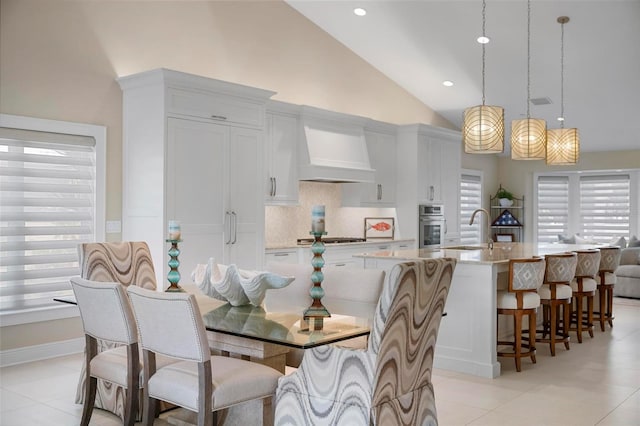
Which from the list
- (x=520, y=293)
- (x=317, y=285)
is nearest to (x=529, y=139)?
(x=520, y=293)

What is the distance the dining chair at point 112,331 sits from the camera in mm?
2902

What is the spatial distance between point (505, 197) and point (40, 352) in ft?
27.6

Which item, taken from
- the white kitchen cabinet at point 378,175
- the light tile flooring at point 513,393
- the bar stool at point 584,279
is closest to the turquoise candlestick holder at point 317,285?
the light tile flooring at point 513,393

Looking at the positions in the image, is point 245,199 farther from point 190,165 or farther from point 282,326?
point 282,326

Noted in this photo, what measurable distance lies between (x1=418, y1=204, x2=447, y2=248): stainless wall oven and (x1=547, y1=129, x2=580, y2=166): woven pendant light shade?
231cm

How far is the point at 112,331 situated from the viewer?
2979 millimetres

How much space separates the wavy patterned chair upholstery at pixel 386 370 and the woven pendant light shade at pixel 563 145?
166 inches

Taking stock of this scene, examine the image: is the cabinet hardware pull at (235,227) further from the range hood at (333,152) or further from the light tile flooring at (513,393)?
the light tile flooring at (513,393)

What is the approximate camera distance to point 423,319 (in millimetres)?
2508

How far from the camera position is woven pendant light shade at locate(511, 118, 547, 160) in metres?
5.77

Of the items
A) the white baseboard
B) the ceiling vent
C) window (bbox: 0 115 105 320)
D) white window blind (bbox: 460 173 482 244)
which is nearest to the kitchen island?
window (bbox: 0 115 105 320)

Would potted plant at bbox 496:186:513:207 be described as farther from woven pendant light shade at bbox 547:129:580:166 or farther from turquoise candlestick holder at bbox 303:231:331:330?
turquoise candlestick holder at bbox 303:231:331:330

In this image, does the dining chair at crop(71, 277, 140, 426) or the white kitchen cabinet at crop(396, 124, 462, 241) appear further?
the white kitchen cabinet at crop(396, 124, 462, 241)

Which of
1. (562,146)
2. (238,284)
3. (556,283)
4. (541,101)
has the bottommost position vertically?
(556,283)
